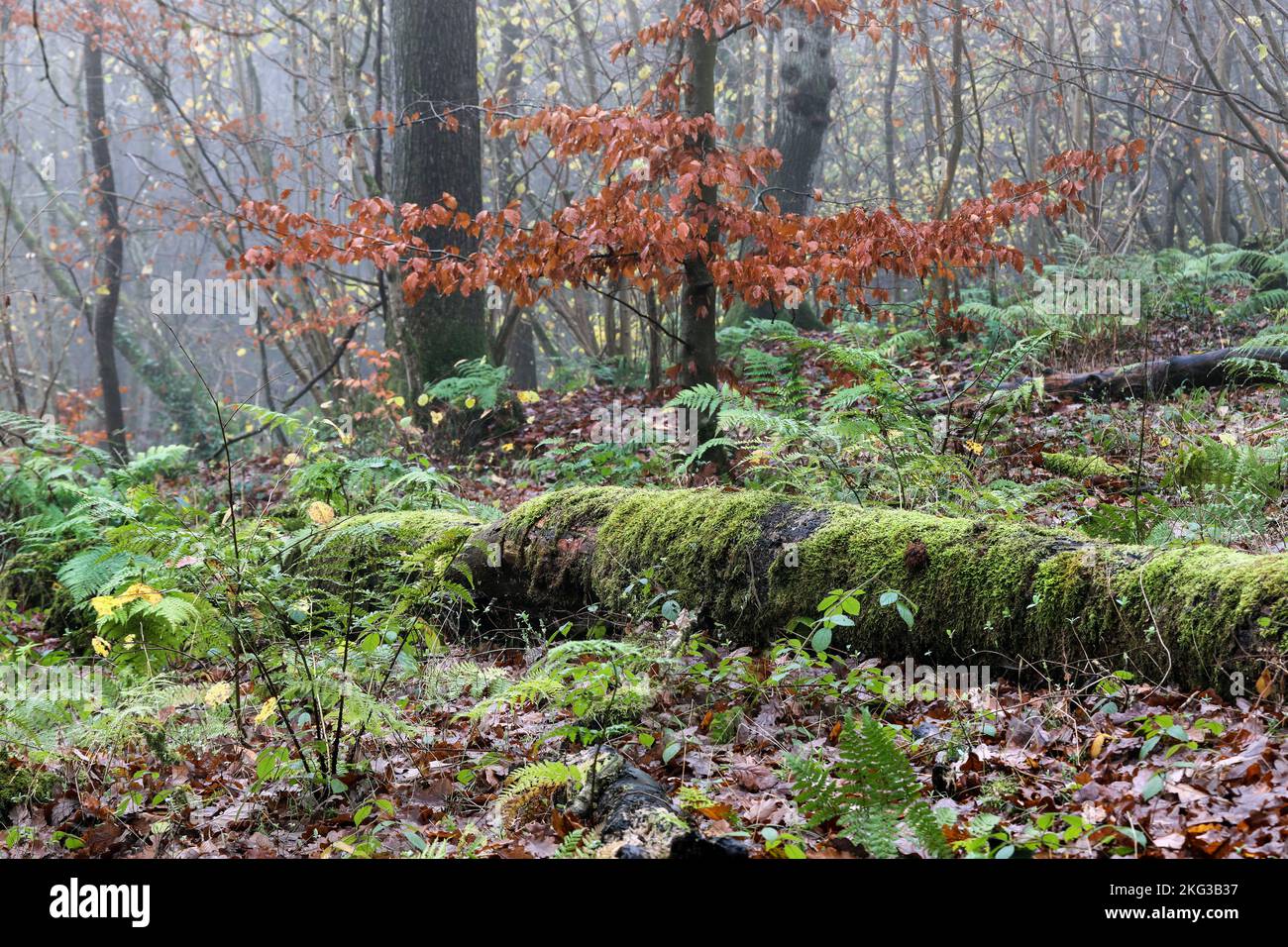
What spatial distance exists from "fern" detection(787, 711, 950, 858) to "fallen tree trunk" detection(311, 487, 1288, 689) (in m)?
1.19

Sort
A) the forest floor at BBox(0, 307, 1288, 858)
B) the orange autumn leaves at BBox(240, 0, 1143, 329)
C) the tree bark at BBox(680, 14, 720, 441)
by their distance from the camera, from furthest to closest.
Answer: the tree bark at BBox(680, 14, 720, 441) → the orange autumn leaves at BBox(240, 0, 1143, 329) → the forest floor at BBox(0, 307, 1288, 858)

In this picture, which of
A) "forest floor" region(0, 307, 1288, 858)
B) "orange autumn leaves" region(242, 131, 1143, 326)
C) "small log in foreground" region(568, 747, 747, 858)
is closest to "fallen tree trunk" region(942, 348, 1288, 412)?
"orange autumn leaves" region(242, 131, 1143, 326)

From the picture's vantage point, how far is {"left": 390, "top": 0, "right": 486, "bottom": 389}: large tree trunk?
29.5 feet

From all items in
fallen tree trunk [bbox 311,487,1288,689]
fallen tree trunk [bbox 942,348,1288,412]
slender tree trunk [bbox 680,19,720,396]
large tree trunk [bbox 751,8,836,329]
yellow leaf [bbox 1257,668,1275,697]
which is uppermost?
large tree trunk [bbox 751,8,836,329]

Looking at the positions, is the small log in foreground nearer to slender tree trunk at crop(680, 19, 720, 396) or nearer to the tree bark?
the tree bark

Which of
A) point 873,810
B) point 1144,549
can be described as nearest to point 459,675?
point 873,810

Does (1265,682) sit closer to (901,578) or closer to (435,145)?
(901,578)

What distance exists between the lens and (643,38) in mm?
5922

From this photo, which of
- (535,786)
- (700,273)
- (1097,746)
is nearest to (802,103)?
(700,273)

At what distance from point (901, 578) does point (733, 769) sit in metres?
1.13

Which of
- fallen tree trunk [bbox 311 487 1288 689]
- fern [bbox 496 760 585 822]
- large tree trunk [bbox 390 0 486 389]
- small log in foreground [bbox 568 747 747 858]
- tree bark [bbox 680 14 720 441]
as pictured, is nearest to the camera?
small log in foreground [bbox 568 747 747 858]

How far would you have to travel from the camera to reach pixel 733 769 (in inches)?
121

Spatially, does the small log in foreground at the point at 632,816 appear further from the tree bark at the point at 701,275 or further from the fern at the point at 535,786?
the tree bark at the point at 701,275
